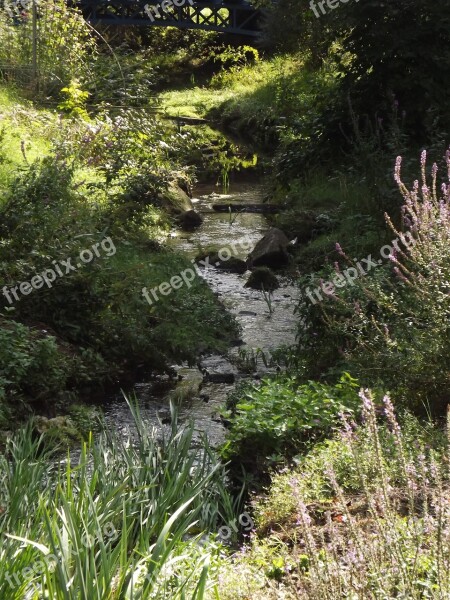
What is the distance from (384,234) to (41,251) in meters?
3.58

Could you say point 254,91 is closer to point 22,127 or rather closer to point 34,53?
point 34,53

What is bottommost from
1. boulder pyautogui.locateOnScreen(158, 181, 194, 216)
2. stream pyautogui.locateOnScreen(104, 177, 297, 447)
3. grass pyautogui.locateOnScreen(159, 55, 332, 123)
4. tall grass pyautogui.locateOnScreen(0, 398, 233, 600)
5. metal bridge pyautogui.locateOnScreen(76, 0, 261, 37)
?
stream pyautogui.locateOnScreen(104, 177, 297, 447)

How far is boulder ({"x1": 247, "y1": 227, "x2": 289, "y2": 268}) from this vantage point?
11.4 m

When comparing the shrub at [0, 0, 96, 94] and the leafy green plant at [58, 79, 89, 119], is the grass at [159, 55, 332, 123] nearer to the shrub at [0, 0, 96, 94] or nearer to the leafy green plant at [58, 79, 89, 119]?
the shrub at [0, 0, 96, 94]

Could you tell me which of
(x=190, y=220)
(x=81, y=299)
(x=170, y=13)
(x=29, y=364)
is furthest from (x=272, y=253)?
(x=170, y=13)

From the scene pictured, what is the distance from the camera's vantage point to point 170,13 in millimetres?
29797

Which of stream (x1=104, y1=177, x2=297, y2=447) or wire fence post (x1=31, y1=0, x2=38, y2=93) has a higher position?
wire fence post (x1=31, y1=0, x2=38, y2=93)

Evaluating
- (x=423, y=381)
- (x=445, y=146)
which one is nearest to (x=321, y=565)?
(x=423, y=381)

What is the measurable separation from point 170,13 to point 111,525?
28.0 meters

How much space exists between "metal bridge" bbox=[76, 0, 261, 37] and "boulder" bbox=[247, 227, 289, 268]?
740 inches

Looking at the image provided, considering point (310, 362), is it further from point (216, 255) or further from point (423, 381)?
point (216, 255)

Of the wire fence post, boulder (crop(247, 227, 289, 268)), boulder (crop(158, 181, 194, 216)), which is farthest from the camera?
the wire fence post

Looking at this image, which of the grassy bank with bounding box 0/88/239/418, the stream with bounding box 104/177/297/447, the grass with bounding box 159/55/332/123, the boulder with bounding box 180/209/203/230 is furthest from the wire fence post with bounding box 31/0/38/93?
the grass with bounding box 159/55/332/123

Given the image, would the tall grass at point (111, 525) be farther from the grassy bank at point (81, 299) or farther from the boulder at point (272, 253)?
the boulder at point (272, 253)
